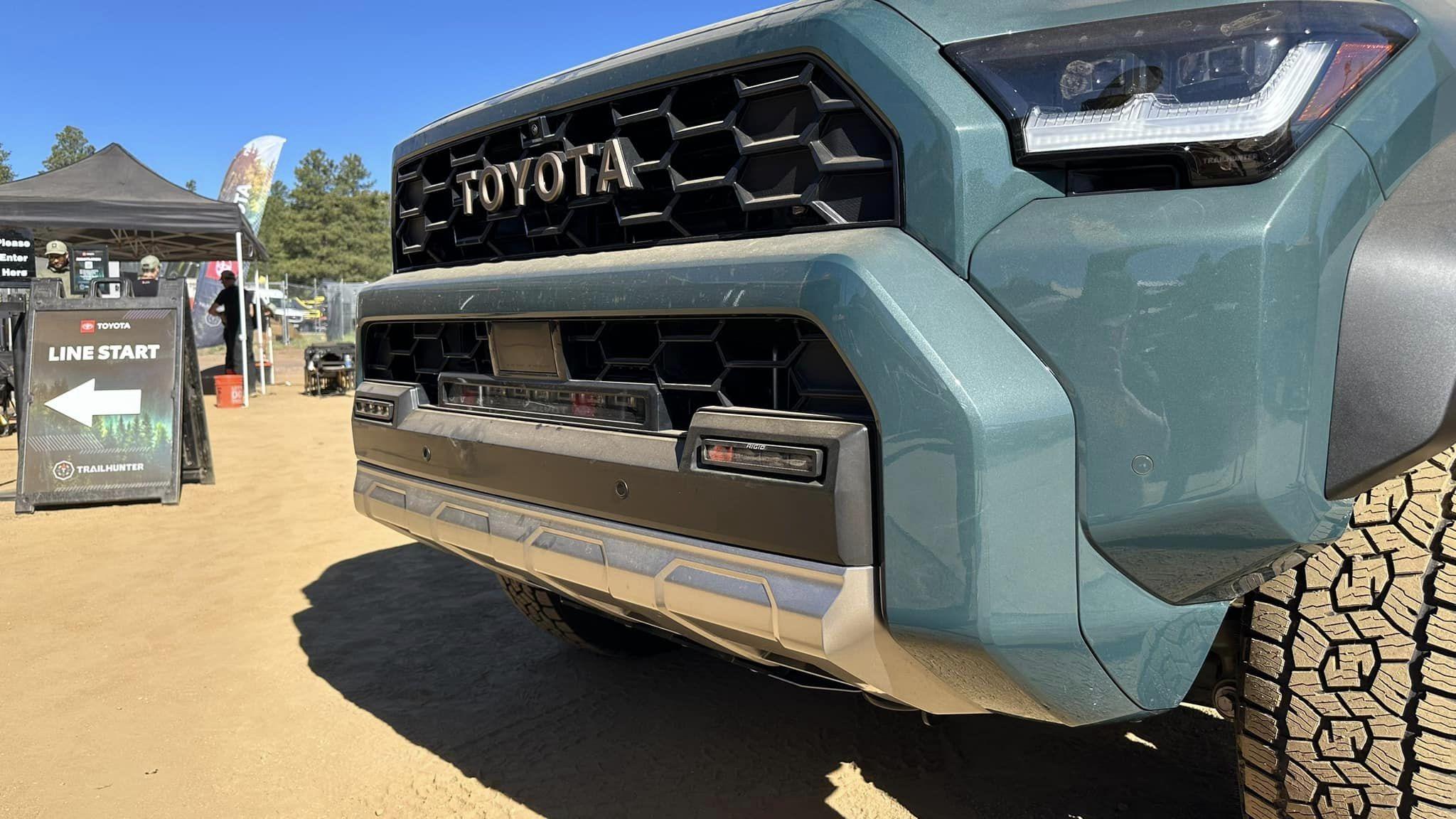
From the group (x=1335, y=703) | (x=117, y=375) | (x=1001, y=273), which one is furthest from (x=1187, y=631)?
(x=117, y=375)

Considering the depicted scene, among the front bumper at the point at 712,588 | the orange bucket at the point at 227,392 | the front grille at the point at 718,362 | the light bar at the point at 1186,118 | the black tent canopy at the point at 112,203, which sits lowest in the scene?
the orange bucket at the point at 227,392

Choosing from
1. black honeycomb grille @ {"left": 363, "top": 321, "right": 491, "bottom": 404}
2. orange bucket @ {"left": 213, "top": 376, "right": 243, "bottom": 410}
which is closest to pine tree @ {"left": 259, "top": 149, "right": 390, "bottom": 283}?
orange bucket @ {"left": 213, "top": 376, "right": 243, "bottom": 410}

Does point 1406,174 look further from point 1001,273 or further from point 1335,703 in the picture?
point 1335,703

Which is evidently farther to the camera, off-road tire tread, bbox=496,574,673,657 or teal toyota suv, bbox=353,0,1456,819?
off-road tire tread, bbox=496,574,673,657

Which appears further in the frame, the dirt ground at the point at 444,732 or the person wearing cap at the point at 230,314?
the person wearing cap at the point at 230,314

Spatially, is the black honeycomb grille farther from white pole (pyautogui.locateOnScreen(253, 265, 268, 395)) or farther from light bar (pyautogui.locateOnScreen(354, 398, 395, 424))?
white pole (pyautogui.locateOnScreen(253, 265, 268, 395))

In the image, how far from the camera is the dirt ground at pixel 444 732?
2428mm

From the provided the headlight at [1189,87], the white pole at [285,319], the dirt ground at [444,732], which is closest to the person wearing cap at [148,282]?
the dirt ground at [444,732]

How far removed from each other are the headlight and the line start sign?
21.4ft

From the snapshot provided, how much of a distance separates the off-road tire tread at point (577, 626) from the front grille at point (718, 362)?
42.2 inches

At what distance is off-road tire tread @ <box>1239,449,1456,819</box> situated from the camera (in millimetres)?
1414

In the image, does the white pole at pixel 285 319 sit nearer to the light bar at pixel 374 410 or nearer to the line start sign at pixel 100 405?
the line start sign at pixel 100 405

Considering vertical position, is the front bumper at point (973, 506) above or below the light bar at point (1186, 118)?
below

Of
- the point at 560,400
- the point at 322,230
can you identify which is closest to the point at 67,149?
the point at 322,230
